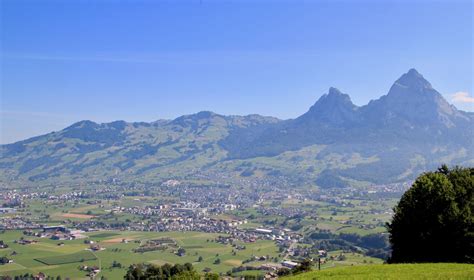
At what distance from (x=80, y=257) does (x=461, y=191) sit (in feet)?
329

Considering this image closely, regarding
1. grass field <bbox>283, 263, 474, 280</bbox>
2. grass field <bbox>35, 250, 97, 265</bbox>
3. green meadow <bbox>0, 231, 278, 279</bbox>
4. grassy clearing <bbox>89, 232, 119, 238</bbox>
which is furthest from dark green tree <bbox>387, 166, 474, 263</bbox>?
grassy clearing <bbox>89, 232, 119, 238</bbox>

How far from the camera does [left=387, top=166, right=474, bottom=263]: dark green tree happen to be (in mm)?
32688

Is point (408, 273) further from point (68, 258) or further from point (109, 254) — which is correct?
point (109, 254)

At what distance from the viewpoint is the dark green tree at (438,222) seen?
107ft

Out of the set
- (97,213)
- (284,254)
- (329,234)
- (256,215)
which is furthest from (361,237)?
(97,213)

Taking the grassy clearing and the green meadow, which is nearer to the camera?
the green meadow

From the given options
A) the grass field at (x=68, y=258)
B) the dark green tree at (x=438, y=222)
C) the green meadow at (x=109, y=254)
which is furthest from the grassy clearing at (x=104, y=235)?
the dark green tree at (x=438, y=222)

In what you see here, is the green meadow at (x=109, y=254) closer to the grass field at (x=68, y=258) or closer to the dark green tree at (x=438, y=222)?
the grass field at (x=68, y=258)

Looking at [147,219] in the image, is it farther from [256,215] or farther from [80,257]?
[80,257]

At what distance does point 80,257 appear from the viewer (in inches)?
4407

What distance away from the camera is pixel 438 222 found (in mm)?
33656

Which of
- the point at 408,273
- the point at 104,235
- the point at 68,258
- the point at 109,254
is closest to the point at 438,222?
the point at 408,273

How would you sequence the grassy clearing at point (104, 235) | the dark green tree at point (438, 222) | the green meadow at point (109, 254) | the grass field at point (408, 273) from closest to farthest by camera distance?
1. the grass field at point (408, 273)
2. the dark green tree at point (438, 222)
3. the green meadow at point (109, 254)
4. the grassy clearing at point (104, 235)

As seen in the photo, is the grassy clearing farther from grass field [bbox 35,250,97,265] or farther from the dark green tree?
the dark green tree
